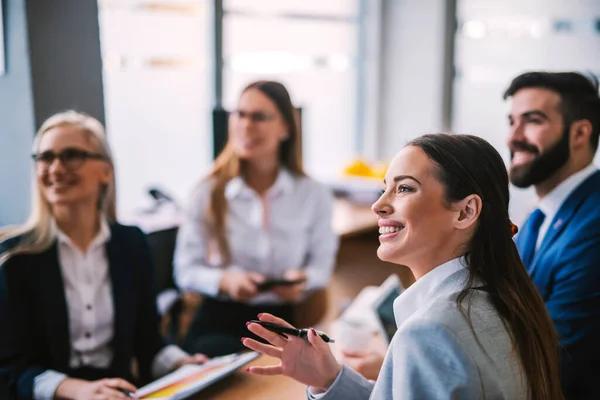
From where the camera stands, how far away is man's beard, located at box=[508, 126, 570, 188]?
1649 mm

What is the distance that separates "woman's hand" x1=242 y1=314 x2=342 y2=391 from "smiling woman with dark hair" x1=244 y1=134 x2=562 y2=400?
162mm

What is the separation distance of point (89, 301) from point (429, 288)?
0.99 metres

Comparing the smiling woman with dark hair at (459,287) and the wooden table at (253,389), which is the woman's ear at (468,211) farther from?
the wooden table at (253,389)

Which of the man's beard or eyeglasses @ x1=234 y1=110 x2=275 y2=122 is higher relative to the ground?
eyeglasses @ x1=234 y1=110 x2=275 y2=122

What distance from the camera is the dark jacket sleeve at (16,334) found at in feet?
4.68

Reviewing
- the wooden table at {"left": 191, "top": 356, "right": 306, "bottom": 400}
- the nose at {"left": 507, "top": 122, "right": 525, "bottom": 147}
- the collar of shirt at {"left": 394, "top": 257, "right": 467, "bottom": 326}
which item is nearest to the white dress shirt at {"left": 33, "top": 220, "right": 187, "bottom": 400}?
the wooden table at {"left": 191, "top": 356, "right": 306, "bottom": 400}

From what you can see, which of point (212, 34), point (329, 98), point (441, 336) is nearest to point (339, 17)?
point (329, 98)

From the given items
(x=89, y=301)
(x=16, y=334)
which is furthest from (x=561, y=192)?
(x=16, y=334)

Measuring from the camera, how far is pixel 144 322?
1769mm

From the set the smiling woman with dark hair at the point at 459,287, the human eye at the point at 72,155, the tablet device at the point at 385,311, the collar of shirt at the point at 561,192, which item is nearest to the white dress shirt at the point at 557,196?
the collar of shirt at the point at 561,192

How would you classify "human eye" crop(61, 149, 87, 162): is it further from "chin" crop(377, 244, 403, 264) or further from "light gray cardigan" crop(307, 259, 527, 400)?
"light gray cardigan" crop(307, 259, 527, 400)

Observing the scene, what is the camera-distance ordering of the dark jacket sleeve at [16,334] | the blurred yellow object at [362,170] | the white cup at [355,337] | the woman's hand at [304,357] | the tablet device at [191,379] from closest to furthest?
1. the woman's hand at [304,357]
2. the tablet device at [191,379]
3. the dark jacket sleeve at [16,334]
4. the white cup at [355,337]
5. the blurred yellow object at [362,170]

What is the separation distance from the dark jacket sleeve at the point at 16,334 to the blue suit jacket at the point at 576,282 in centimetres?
127

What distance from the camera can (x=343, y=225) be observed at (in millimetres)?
3039
